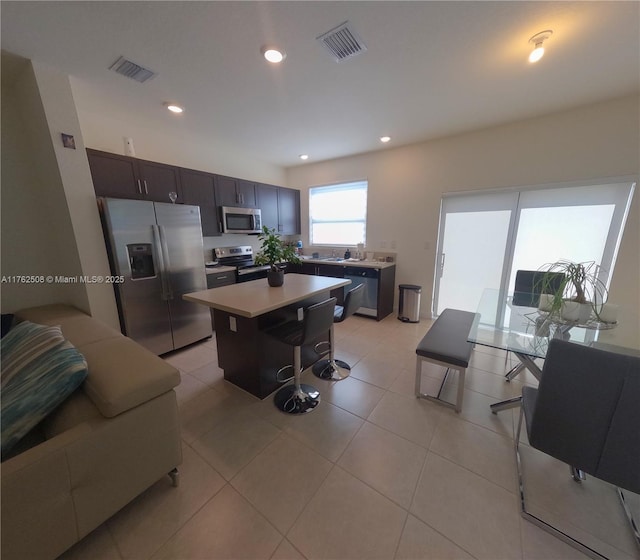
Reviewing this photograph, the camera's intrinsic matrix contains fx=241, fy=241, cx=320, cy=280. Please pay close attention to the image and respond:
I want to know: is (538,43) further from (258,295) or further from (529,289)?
(258,295)

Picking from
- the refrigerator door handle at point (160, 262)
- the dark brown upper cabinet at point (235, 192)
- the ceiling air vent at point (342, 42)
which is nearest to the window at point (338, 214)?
the dark brown upper cabinet at point (235, 192)

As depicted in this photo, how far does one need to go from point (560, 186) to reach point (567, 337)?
7.11ft

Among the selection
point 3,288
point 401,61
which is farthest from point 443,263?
point 3,288

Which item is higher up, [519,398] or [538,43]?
[538,43]

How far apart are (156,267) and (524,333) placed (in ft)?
11.2

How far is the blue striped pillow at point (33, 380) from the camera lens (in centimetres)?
100

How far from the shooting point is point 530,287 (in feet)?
8.90

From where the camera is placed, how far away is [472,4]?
4.66ft

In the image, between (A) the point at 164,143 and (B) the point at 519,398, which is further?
(A) the point at 164,143

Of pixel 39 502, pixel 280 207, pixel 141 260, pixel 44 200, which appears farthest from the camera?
pixel 280 207

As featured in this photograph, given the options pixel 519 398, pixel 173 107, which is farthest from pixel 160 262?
pixel 519 398

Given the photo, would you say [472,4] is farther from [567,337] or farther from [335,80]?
[567,337]

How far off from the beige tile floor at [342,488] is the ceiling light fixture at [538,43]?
2640 millimetres

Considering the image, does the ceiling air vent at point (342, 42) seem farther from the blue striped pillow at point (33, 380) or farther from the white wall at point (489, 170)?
the blue striped pillow at point (33, 380)
